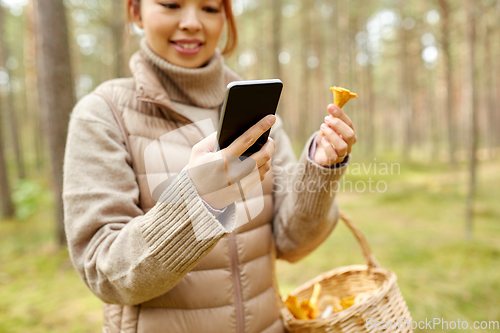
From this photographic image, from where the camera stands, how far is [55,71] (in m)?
4.32

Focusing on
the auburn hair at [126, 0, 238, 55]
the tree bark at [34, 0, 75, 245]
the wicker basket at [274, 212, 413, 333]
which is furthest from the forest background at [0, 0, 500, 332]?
the wicker basket at [274, 212, 413, 333]

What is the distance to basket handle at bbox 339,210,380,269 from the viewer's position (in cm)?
170

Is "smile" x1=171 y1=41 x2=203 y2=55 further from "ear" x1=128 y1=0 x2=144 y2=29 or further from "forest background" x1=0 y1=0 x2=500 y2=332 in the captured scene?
"forest background" x1=0 y1=0 x2=500 y2=332

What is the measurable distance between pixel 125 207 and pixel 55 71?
407 cm

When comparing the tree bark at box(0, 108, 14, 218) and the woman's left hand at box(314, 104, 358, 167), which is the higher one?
the woman's left hand at box(314, 104, 358, 167)

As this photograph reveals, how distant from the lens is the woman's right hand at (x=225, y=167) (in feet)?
2.94

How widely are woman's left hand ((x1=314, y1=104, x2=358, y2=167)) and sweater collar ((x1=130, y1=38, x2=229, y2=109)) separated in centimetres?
54

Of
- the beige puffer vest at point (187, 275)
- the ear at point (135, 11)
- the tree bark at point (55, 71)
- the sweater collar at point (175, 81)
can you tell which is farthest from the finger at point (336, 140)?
the tree bark at point (55, 71)

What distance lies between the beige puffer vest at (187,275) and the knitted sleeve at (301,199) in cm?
18

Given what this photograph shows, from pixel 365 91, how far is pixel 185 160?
20.4m

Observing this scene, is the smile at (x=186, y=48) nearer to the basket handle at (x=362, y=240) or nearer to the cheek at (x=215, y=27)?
the cheek at (x=215, y=27)

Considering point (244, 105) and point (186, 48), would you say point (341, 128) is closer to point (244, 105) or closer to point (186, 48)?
point (244, 105)

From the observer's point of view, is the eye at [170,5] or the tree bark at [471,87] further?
the tree bark at [471,87]

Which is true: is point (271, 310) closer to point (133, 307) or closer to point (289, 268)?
point (133, 307)
